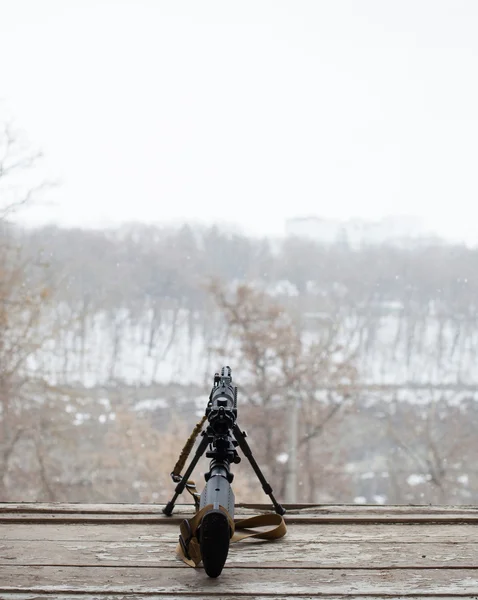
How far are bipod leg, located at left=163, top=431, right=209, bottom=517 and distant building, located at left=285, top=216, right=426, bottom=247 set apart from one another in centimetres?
271

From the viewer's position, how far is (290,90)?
3.65m

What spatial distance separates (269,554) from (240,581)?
0.15 metres

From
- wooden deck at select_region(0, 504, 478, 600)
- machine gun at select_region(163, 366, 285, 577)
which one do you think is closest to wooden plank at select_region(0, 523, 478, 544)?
wooden deck at select_region(0, 504, 478, 600)

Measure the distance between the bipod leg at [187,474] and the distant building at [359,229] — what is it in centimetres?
271

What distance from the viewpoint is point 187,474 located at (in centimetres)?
128

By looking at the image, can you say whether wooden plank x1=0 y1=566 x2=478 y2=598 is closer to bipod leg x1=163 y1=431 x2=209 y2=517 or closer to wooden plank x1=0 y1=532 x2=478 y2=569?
wooden plank x1=0 y1=532 x2=478 y2=569

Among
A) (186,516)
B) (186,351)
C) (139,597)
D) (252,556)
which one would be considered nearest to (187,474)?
(186,516)

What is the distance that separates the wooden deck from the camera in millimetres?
938

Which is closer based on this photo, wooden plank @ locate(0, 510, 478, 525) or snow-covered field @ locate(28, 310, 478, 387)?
wooden plank @ locate(0, 510, 478, 525)

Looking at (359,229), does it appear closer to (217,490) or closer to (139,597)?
(217,490)

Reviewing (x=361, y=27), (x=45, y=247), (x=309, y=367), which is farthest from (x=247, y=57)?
(x=309, y=367)

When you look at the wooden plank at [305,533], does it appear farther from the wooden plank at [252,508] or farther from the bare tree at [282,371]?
the bare tree at [282,371]

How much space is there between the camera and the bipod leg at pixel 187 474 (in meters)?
1.18

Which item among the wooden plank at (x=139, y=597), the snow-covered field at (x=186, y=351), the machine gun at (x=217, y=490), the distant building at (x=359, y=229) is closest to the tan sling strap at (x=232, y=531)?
the machine gun at (x=217, y=490)
